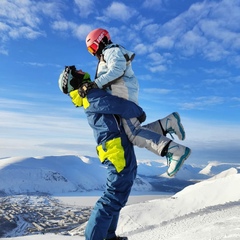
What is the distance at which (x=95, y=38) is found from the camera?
13.1 ft

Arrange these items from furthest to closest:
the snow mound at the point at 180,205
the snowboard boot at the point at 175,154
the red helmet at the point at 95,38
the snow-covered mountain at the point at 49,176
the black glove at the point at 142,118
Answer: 1. the snow-covered mountain at the point at 49,176
2. the snow mound at the point at 180,205
3. the red helmet at the point at 95,38
4. the black glove at the point at 142,118
5. the snowboard boot at the point at 175,154

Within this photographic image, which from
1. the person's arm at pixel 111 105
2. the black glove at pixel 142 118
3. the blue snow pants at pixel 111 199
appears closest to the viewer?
the blue snow pants at pixel 111 199

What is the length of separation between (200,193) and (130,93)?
21858 millimetres

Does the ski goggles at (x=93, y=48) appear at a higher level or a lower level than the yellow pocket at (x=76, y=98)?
higher

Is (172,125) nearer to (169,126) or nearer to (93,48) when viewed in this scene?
(169,126)

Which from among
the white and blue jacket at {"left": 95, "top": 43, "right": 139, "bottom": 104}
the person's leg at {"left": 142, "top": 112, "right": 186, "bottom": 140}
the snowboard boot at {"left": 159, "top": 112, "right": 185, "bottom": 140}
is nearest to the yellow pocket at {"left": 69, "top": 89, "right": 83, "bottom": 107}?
the white and blue jacket at {"left": 95, "top": 43, "right": 139, "bottom": 104}

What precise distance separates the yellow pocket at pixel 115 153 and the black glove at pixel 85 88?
686 millimetres

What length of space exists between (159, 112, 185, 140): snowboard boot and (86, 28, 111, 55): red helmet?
1.33 metres

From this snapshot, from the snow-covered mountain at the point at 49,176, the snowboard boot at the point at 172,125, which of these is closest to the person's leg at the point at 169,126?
the snowboard boot at the point at 172,125

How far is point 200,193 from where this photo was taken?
23812 millimetres

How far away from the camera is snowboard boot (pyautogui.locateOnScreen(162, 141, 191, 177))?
11.1 ft

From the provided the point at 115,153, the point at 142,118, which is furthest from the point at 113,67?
the point at 115,153

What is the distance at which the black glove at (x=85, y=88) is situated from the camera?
3.74m

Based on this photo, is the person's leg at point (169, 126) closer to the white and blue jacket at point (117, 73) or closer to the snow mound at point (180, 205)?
the white and blue jacket at point (117, 73)
